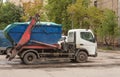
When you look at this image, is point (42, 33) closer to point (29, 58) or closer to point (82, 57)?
point (29, 58)

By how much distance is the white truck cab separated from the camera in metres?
23.1

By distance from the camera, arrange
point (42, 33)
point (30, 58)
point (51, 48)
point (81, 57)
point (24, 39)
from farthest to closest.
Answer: point (81, 57) → point (51, 48) → point (42, 33) → point (30, 58) → point (24, 39)

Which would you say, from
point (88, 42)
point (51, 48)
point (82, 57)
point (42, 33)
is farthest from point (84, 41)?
point (42, 33)

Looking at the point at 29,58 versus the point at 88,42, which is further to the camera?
the point at 88,42

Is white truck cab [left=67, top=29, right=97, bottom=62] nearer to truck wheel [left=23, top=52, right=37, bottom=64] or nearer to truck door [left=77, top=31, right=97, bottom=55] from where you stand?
truck door [left=77, top=31, right=97, bottom=55]

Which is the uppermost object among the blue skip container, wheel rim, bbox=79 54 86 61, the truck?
the blue skip container

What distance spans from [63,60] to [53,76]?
25.2 ft

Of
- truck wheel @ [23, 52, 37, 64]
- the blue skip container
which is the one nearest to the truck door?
the blue skip container

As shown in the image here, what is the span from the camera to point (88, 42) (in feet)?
76.4

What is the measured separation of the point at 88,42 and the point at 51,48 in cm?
285

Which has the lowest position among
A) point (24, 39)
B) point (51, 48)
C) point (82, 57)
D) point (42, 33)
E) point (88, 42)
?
point (82, 57)

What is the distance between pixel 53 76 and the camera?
1573 cm

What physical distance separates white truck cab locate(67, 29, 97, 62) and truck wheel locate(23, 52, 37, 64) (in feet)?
10.4

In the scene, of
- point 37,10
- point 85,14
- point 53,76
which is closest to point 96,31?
point 85,14
